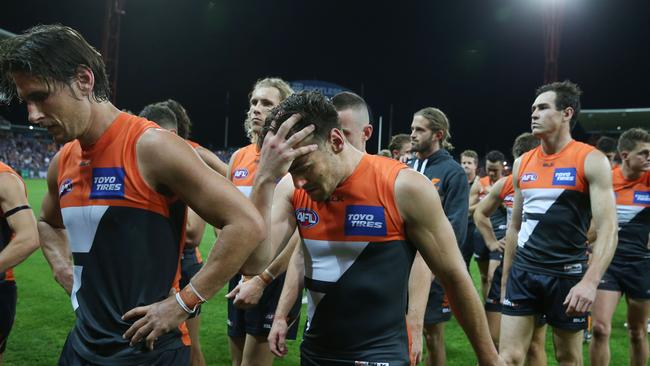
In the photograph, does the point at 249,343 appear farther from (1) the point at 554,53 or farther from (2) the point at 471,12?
(2) the point at 471,12

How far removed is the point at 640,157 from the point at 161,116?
191 inches

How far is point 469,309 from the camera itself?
2.40 m

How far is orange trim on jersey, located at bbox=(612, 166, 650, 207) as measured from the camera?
237 inches

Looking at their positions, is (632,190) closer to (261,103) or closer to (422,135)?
(422,135)

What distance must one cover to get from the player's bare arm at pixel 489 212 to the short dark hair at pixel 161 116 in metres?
3.50

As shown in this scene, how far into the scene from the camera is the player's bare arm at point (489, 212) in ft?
20.4

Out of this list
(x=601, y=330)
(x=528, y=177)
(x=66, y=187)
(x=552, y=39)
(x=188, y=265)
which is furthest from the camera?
(x=552, y=39)

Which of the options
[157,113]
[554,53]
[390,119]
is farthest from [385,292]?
[390,119]

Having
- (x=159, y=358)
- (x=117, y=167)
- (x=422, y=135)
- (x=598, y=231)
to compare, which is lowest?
(x=159, y=358)

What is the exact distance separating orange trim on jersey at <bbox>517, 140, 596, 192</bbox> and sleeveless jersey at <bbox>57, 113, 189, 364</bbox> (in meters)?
3.32

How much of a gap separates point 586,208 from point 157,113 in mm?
3614

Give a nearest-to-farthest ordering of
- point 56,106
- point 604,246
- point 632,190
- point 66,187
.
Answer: point 56,106, point 66,187, point 604,246, point 632,190

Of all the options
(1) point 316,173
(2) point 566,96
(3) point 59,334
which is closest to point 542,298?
(2) point 566,96

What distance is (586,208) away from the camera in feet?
14.5
